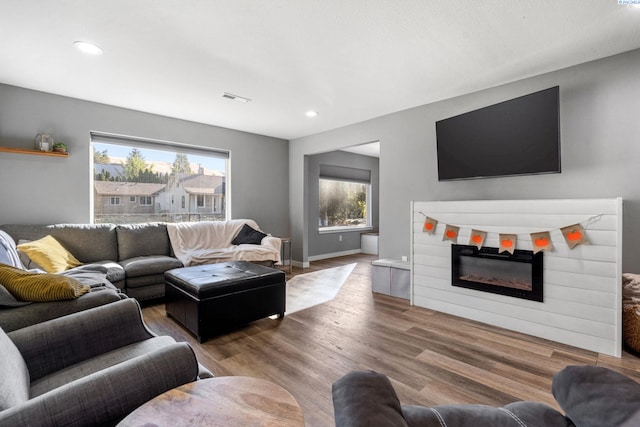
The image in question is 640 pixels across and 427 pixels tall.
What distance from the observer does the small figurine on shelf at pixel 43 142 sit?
3.39 meters

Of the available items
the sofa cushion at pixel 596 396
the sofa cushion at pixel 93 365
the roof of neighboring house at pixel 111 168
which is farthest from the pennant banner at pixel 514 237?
the roof of neighboring house at pixel 111 168

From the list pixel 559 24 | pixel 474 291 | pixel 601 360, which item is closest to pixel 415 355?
pixel 474 291

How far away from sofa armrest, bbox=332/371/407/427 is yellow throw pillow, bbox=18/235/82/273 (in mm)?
3361

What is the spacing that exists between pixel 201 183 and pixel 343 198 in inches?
135

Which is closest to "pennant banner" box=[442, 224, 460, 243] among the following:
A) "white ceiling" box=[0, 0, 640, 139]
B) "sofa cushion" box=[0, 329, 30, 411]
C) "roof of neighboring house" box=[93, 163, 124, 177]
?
"white ceiling" box=[0, 0, 640, 139]

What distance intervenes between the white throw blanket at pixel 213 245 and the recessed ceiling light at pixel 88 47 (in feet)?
7.61

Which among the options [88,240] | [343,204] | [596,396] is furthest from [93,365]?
[343,204]

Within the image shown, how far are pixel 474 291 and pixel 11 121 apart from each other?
5.37 m

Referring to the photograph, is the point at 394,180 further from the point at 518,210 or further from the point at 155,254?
the point at 155,254

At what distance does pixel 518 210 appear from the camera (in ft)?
9.23

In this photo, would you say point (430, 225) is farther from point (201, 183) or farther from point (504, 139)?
point (201, 183)

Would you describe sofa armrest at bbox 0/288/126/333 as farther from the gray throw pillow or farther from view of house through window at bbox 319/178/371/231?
view of house through window at bbox 319/178/371/231

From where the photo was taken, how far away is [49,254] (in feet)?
9.85

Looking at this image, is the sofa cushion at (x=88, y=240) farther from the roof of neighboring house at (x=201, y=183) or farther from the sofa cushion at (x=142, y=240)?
the roof of neighboring house at (x=201, y=183)
